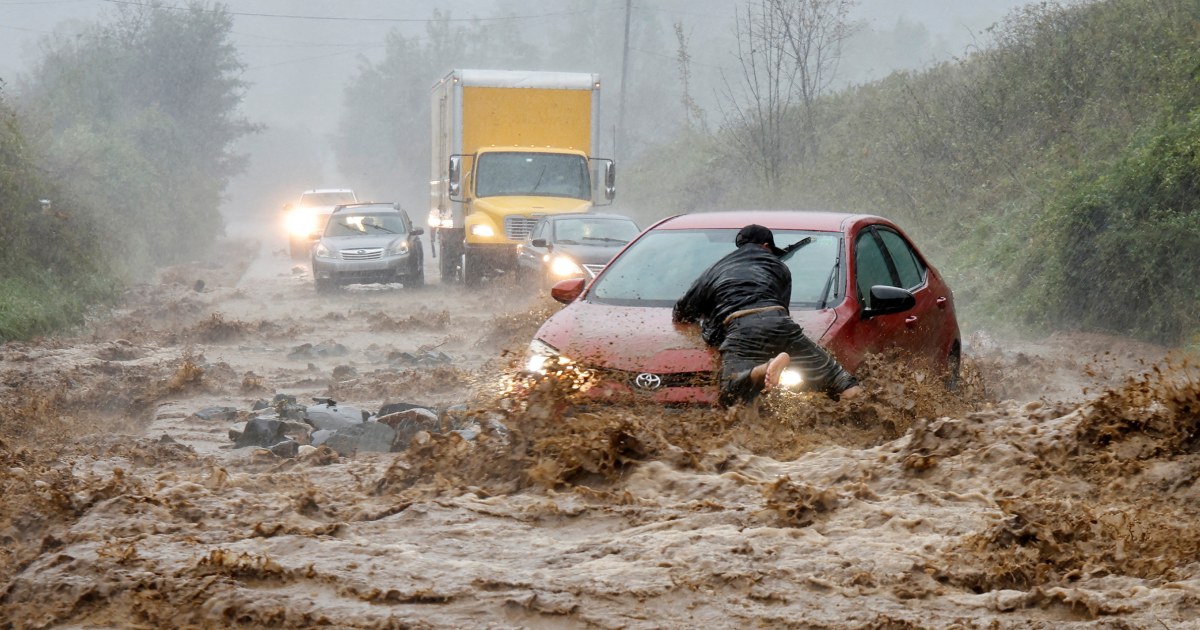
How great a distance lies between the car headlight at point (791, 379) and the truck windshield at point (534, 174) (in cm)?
1664

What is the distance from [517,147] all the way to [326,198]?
52.9 ft

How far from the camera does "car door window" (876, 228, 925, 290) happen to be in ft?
28.2

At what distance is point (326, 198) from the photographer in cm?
3825

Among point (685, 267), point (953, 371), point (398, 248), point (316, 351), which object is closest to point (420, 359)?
point (316, 351)

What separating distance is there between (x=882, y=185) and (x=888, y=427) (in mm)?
Answer: 22382

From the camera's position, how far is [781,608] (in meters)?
4.40

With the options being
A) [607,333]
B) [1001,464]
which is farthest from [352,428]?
[1001,464]

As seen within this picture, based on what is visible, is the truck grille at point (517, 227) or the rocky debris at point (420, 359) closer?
the rocky debris at point (420, 359)

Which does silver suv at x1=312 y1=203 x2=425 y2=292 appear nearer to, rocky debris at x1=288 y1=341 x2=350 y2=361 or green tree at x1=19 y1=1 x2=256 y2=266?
green tree at x1=19 y1=1 x2=256 y2=266

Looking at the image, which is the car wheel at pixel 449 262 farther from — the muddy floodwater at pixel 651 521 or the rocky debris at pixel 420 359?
the muddy floodwater at pixel 651 521

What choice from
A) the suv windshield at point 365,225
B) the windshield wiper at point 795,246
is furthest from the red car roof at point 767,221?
the suv windshield at point 365,225

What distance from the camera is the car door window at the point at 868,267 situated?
786 cm

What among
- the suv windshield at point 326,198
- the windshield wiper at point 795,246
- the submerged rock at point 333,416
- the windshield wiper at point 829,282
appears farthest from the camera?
the suv windshield at point 326,198

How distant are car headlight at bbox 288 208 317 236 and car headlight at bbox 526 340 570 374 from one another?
26946 mm
